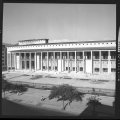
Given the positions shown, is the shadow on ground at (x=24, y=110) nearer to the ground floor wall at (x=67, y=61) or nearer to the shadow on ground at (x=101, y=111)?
the shadow on ground at (x=101, y=111)

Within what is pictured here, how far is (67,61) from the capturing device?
89.8 ft

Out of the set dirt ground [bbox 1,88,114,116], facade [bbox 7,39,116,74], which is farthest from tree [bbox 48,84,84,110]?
facade [bbox 7,39,116,74]

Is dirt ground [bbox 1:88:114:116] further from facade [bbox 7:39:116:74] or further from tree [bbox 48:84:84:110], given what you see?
facade [bbox 7:39:116:74]

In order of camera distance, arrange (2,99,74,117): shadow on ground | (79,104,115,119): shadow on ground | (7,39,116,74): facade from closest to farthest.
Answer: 1. (79,104,115,119): shadow on ground
2. (2,99,74,117): shadow on ground
3. (7,39,116,74): facade

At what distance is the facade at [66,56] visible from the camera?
2420 centimetres

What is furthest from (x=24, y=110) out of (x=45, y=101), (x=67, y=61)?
(x=67, y=61)

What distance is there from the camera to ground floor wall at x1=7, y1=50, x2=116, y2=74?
24.2 metres

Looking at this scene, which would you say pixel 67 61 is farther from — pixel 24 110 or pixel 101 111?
pixel 101 111

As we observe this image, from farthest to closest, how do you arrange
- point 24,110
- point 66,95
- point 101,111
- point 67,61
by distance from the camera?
point 67,61
point 66,95
point 24,110
point 101,111

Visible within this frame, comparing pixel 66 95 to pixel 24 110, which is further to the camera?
pixel 66 95

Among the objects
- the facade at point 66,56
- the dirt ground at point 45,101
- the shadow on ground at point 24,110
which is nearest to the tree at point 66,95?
the dirt ground at point 45,101

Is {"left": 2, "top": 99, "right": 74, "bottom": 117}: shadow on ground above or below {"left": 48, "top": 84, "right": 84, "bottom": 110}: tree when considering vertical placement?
below

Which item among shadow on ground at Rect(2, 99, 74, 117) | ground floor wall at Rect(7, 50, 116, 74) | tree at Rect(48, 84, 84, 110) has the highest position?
ground floor wall at Rect(7, 50, 116, 74)

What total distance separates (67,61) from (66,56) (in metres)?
Result: 1.23
